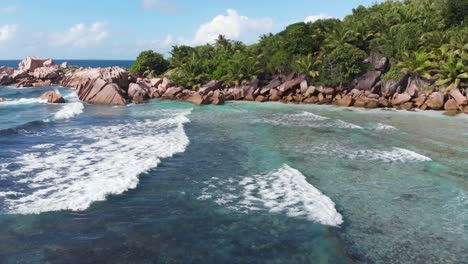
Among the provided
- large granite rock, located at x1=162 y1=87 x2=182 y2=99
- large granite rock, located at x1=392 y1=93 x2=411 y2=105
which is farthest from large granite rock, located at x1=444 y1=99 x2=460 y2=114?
large granite rock, located at x1=162 y1=87 x2=182 y2=99

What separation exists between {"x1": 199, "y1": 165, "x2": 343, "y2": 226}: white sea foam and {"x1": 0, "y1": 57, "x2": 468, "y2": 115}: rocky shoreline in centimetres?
2623

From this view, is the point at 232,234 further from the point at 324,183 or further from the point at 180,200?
the point at 324,183

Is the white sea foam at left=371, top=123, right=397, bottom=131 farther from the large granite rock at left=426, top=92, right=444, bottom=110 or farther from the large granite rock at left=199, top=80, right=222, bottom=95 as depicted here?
the large granite rock at left=199, top=80, right=222, bottom=95

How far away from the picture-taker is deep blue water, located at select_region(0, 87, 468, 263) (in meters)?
9.99

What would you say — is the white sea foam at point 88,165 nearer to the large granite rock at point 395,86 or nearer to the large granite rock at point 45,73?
the large granite rock at point 395,86

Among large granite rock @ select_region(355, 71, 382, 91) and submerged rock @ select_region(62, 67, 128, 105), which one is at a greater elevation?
large granite rock @ select_region(355, 71, 382, 91)

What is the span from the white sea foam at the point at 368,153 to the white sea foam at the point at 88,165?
25.7 feet

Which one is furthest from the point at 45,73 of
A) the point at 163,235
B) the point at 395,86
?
the point at 163,235

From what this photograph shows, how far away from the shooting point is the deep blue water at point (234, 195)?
9992 mm

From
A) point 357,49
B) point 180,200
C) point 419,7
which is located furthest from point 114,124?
point 419,7

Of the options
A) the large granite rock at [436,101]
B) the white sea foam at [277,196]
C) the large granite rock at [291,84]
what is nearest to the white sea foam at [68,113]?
the white sea foam at [277,196]

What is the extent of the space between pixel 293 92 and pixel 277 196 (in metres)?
35.3

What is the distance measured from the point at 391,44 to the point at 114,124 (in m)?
33.2

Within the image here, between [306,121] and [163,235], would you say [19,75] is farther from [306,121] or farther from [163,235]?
[163,235]
